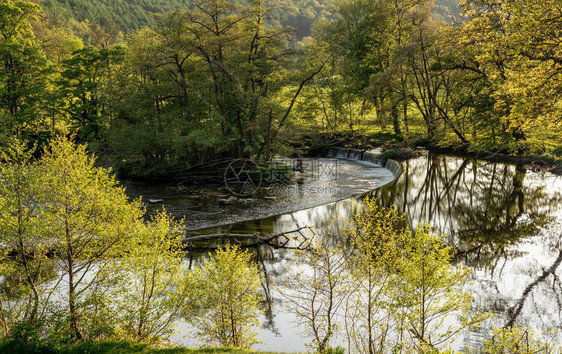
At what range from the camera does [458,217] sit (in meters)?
20.1

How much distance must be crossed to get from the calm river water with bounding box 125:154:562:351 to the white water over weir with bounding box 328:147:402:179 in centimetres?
105

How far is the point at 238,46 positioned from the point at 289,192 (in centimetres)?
1296

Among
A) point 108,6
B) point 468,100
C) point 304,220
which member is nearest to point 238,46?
point 304,220

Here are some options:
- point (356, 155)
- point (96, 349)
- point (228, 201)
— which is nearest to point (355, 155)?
point (356, 155)

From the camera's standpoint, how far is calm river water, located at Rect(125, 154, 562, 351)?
11562 mm

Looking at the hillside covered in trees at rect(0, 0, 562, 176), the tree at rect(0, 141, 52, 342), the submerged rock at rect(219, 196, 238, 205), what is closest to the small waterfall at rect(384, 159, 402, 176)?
the hillside covered in trees at rect(0, 0, 562, 176)

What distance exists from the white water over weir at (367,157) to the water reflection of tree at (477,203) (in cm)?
116

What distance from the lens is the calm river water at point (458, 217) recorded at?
11.6 meters

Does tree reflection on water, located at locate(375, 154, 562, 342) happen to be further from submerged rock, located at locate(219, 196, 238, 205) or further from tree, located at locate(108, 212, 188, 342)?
submerged rock, located at locate(219, 196, 238, 205)

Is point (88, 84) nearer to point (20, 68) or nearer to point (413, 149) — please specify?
point (20, 68)

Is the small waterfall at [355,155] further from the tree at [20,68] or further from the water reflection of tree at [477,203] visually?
the tree at [20,68]

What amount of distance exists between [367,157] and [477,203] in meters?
18.0

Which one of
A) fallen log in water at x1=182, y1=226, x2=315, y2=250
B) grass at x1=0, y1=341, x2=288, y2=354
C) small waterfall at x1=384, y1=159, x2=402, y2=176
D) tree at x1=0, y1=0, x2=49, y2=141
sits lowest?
grass at x1=0, y1=341, x2=288, y2=354

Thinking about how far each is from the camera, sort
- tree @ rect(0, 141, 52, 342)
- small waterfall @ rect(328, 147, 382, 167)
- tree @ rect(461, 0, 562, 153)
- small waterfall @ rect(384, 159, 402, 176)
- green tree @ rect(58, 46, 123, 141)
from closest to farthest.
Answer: tree @ rect(0, 141, 52, 342)
tree @ rect(461, 0, 562, 153)
small waterfall @ rect(384, 159, 402, 176)
green tree @ rect(58, 46, 123, 141)
small waterfall @ rect(328, 147, 382, 167)
